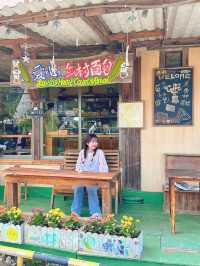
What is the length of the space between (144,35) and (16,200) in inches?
119

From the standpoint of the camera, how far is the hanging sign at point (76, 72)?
5.23m

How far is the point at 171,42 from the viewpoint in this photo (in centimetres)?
550

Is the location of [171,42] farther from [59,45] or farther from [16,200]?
[16,200]

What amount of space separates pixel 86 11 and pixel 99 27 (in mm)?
1127

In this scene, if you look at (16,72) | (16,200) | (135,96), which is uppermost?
(16,72)

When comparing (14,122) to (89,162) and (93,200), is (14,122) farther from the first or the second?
(93,200)

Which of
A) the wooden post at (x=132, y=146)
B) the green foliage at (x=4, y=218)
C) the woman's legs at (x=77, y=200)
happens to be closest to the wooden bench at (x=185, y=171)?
the wooden post at (x=132, y=146)

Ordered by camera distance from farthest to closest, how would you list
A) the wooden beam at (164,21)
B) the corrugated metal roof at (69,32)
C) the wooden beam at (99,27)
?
the corrugated metal roof at (69,32)
the wooden beam at (99,27)
the wooden beam at (164,21)

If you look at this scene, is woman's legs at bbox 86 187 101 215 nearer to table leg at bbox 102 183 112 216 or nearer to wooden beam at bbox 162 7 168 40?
table leg at bbox 102 183 112 216

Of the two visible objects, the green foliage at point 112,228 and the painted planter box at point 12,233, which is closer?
the green foliage at point 112,228

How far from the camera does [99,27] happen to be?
471cm

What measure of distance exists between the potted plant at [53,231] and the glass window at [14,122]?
2771 mm

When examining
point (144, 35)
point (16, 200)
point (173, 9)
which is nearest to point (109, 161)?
point (16, 200)

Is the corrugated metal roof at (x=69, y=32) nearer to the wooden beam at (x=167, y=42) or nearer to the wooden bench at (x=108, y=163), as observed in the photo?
the wooden beam at (x=167, y=42)
